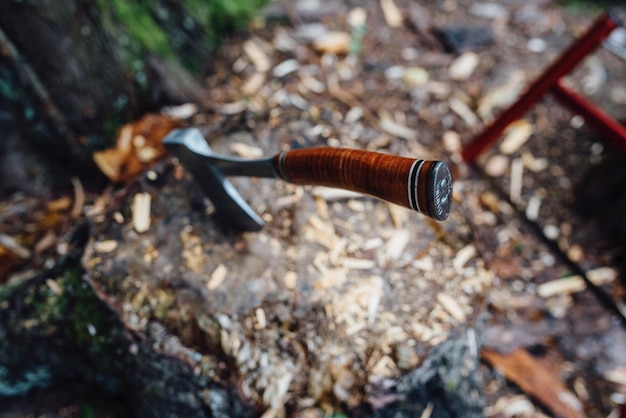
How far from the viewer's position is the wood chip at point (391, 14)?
11.5ft

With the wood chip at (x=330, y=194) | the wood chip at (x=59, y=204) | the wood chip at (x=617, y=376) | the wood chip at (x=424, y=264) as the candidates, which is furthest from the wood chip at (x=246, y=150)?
the wood chip at (x=617, y=376)

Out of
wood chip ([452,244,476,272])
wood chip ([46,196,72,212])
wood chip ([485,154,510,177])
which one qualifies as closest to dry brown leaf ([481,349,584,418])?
wood chip ([452,244,476,272])

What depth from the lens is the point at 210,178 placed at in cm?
184

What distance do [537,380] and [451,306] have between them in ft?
3.31

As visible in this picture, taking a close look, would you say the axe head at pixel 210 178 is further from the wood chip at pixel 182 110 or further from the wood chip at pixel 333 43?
the wood chip at pixel 333 43

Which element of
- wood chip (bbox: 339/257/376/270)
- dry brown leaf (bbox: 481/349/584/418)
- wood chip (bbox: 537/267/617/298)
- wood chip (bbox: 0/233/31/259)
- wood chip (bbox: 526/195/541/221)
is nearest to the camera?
wood chip (bbox: 339/257/376/270)

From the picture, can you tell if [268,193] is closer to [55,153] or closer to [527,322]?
[55,153]

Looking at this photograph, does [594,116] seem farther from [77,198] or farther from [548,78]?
[77,198]

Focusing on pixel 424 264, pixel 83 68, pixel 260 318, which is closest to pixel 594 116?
pixel 424 264

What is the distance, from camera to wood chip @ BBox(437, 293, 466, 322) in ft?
6.37

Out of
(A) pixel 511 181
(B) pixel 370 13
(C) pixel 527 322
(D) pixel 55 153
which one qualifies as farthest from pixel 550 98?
(D) pixel 55 153

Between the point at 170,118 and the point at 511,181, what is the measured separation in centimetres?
229

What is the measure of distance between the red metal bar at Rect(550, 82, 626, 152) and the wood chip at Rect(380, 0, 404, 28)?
1.33 meters

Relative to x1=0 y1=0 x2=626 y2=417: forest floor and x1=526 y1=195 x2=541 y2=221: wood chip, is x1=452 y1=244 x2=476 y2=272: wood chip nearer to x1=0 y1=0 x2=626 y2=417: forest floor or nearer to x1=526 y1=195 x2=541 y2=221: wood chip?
x1=0 y1=0 x2=626 y2=417: forest floor
